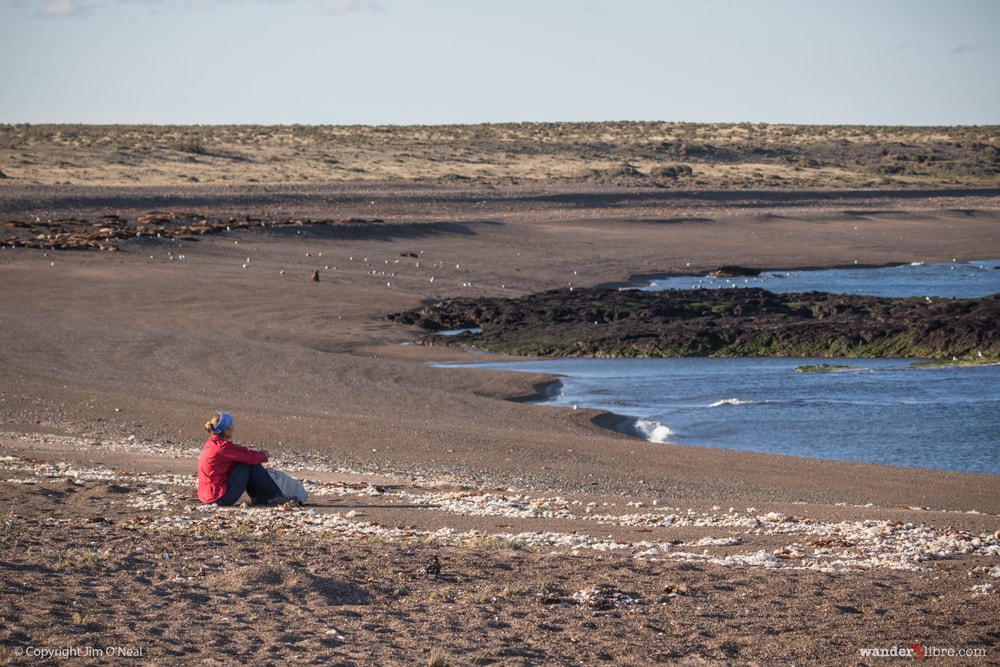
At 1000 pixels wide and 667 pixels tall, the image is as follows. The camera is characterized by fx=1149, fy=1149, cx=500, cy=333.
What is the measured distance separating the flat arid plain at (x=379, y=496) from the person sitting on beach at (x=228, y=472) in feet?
0.73

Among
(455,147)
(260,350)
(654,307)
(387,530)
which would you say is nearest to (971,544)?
(387,530)

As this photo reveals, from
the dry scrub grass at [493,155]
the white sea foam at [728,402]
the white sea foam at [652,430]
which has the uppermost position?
the dry scrub grass at [493,155]

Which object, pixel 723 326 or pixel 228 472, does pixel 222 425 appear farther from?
pixel 723 326

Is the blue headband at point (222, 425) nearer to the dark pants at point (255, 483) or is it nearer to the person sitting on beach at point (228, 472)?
the person sitting on beach at point (228, 472)

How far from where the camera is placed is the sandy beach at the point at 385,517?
663 cm

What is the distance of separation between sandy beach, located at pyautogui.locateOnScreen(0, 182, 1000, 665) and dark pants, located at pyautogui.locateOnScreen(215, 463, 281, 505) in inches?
12.0

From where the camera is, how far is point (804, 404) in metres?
20.4

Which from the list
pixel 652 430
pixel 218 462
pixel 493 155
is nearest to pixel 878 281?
pixel 652 430

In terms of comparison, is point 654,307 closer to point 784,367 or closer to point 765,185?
point 784,367

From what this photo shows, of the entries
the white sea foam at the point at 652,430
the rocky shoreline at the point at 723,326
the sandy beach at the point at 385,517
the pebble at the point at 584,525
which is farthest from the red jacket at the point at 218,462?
the rocky shoreline at the point at 723,326

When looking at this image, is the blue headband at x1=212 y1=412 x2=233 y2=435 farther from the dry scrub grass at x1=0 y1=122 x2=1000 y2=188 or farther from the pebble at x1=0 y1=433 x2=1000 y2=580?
the dry scrub grass at x1=0 y1=122 x2=1000 y2=188

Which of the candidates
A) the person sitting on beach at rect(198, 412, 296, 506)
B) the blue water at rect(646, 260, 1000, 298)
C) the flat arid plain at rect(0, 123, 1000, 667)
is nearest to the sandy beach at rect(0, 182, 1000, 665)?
the flat arid plain at rect(0, 123, 1000, 667)

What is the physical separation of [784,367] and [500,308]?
25.6 feet

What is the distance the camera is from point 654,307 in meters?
29.6
